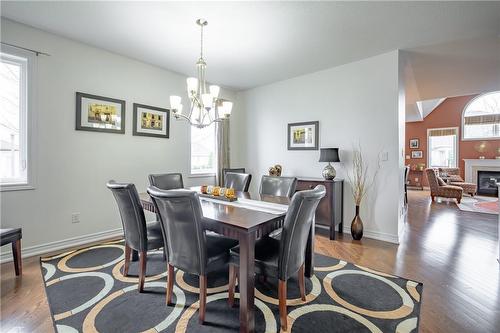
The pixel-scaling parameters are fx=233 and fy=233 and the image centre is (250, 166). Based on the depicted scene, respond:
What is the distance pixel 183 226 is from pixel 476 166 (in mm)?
10252

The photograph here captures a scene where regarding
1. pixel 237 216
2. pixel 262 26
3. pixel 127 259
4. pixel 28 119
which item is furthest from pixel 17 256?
pixel 262 26

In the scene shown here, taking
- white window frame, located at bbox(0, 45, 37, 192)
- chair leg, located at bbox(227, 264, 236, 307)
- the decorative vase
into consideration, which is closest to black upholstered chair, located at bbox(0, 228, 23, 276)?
white window frame, located at bbox(0, 45, 37, 192)

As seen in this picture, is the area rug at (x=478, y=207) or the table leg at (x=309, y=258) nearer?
the table leg at (x=309, y=258)

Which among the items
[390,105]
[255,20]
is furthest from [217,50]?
[390,105]

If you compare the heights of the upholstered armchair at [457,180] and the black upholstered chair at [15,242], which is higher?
the upholstered armchair at [457,180]

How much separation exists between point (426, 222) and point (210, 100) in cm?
453

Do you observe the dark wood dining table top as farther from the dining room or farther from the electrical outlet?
the electrical outlet

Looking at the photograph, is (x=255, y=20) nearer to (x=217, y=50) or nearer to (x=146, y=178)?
(x=217, y=50)

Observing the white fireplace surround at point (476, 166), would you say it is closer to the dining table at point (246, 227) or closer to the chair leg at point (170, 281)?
the dining table at point (246, 227)

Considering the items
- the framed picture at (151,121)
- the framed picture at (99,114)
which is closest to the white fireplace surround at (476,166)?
the framed picture at (151,121)

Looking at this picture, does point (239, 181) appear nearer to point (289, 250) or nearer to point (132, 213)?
point (132, 213)

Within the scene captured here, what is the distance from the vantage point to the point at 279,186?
289 cm

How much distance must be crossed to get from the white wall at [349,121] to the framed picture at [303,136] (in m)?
0.09

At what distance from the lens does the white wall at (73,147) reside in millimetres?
2730
